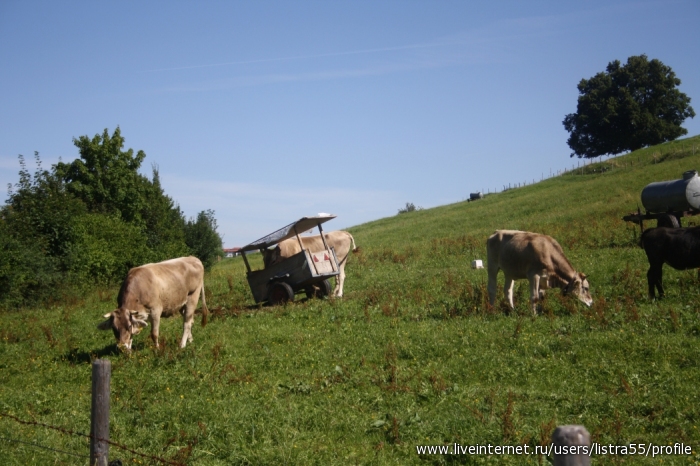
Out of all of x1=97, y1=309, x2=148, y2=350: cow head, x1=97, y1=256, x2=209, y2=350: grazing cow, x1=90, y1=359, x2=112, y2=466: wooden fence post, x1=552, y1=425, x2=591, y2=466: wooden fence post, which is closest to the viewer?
x1=552, y1=425, x2=591, y2=466: wooden fence post

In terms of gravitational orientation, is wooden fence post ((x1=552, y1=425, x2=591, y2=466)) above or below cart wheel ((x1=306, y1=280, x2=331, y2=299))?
below

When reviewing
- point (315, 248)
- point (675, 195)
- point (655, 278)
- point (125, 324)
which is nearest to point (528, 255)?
point (655, 278)

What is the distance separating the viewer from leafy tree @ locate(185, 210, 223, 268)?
156 feet

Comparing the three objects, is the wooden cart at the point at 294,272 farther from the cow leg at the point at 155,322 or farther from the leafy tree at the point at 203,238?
the leafy tree at the point at 203,238

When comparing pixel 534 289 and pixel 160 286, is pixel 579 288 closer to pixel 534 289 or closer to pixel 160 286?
pixel 534 289

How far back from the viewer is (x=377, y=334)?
13.6m

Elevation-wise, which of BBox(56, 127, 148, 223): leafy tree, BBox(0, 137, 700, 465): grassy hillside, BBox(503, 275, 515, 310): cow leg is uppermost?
BBox(56, 127, 148, 223): leafy tree

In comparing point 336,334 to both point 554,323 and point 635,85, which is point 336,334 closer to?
point 554,323

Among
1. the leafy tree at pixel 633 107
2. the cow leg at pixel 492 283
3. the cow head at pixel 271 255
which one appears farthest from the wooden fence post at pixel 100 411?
the leafy tree at pixel 633 107

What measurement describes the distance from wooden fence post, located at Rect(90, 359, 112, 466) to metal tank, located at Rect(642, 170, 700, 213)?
75.9 ft

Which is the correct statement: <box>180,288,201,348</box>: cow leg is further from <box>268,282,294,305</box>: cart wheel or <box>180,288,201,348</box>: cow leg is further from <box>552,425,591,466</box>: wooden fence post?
<box>552,425,591,466</box>: wooden fence post

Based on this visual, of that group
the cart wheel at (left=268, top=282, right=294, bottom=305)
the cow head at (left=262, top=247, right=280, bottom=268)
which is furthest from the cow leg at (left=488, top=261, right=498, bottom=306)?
the cow head at (left=262, top=247, right=280, bottom=268)

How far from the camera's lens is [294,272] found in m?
19.3

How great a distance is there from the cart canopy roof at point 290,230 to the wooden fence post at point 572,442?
15.4 meters
